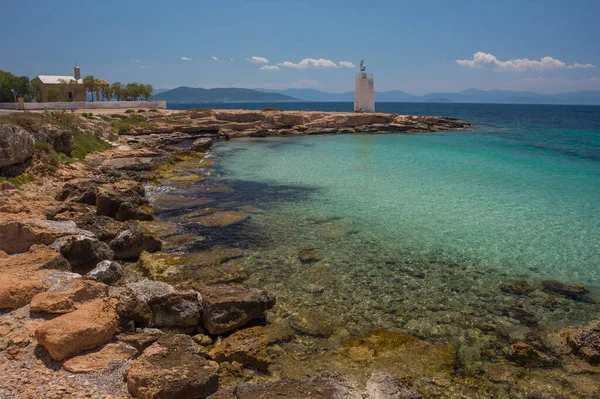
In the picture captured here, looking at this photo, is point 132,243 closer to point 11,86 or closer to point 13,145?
point 13,145

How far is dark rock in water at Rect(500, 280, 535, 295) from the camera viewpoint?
9.12 meters

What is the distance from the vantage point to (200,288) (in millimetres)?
8367

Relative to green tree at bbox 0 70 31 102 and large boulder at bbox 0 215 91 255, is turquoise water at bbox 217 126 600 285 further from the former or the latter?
green tree at bbox 0 70 31 102

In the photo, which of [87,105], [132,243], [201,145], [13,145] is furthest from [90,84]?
[132,243]

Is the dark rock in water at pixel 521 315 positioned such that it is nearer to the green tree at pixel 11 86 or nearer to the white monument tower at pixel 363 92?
the white monument tower at pixel 363 92

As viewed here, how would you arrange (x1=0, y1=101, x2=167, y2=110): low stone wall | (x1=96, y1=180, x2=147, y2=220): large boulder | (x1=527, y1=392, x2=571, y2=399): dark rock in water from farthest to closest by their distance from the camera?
(x1=0, y1=101, x2=167, y2=110): low stone wall < (x1=96, y1=180, x2=147, y2=220): large boulder < (x1=527, y1=392, x2=571, y2=399): dark rock in water

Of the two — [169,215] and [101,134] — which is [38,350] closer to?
[169,215]

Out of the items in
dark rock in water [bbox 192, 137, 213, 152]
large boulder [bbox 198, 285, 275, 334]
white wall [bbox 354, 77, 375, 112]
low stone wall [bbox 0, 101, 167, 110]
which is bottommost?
large boulder [bbox 198, 285, 275, 334]

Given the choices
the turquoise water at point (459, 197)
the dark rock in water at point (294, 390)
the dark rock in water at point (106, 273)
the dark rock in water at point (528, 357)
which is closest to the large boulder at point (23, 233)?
the dark rock in water at point (106, 273)

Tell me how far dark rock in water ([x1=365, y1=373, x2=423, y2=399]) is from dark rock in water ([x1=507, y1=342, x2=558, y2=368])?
2.13 metres

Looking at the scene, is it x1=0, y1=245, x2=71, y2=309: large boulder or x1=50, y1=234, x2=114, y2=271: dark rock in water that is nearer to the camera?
x1=0, y1=245, x2=71, y2=309: large boulder

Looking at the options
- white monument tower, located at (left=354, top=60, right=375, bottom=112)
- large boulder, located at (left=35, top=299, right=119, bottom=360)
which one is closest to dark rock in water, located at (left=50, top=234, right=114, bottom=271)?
large boulder, located at (left=35, top=299, right=119, bottom=360)

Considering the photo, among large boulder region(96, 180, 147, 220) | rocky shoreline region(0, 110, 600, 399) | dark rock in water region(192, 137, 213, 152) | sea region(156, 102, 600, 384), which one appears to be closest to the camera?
rocky shoreline region(0, 110, 600, 399)

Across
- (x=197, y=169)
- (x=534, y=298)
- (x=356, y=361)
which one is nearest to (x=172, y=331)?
(x=356, y=361)
